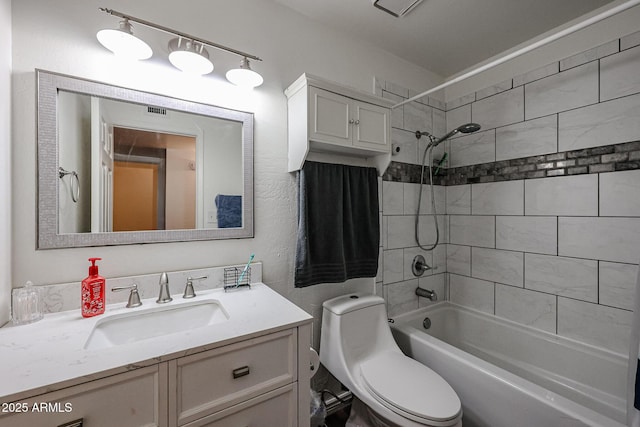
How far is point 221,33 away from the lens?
4.48ft

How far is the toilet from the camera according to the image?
3.61 ft

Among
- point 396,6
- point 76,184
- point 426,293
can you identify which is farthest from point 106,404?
point 396,6

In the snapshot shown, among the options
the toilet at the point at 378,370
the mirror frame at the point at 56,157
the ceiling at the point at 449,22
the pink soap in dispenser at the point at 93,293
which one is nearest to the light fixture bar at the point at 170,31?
the mirror frame at the point at 56,157

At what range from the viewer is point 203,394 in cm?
81

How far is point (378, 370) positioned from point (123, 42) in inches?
73.4

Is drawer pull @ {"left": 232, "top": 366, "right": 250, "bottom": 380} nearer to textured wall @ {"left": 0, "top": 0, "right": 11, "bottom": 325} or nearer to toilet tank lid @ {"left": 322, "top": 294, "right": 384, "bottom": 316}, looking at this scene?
toilet tank lid @ {"left": 322, "top": 294, "right": 384, "bottom": 316}

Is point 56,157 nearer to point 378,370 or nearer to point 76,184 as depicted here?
point 76,184

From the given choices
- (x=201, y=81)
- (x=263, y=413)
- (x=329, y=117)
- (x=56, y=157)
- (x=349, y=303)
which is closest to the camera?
(x=263, y=413)

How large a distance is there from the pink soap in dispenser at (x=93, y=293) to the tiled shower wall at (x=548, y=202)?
161 cm

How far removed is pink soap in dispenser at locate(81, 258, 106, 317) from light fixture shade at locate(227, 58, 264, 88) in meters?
0.99

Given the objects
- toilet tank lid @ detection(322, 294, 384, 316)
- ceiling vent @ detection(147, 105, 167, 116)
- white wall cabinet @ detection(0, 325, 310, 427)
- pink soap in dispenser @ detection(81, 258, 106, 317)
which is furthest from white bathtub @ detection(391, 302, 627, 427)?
ceiling vent @ detection(147, 105, 167, 116)

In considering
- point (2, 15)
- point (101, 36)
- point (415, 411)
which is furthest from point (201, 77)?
point (415, 411)

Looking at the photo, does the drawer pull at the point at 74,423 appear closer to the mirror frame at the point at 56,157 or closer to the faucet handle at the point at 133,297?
the faucet handle at the point at 133,297

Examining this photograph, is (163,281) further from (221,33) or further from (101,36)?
(221,33)
